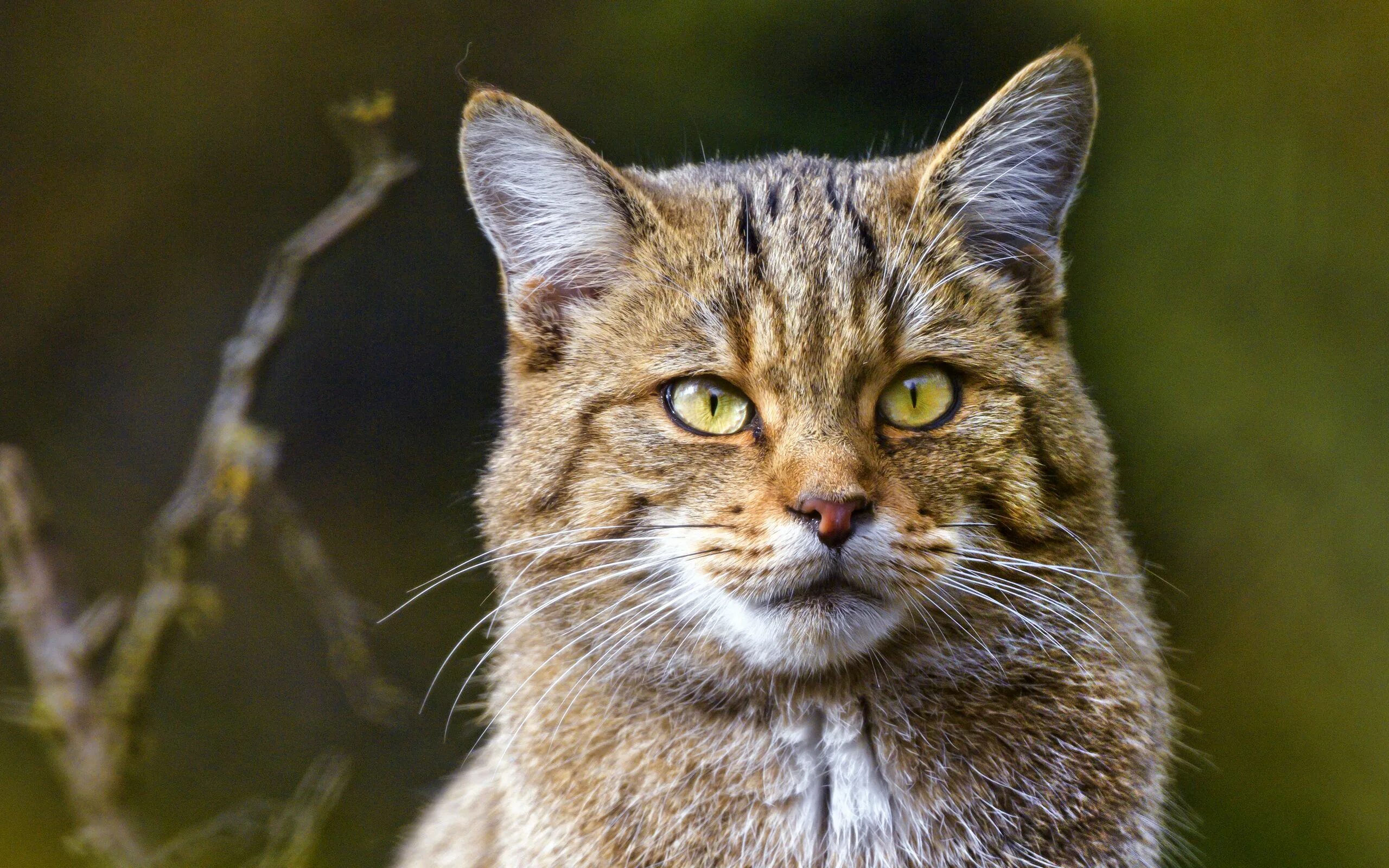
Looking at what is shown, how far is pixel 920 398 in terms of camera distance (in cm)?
134

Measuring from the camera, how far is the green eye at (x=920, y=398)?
1.33 m

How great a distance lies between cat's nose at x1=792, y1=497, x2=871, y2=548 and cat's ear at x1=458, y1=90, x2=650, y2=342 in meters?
0.45

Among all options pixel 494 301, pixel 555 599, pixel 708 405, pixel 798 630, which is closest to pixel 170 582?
pixel 494 301

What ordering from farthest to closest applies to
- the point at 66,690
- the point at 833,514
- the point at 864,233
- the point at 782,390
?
1. the point at 66,690
2. the point at 864,233
3. the point at 782,390
4. the point at 833,514

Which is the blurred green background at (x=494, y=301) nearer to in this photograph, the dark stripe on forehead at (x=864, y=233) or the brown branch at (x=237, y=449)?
the brown branch at (x=237, y=449)

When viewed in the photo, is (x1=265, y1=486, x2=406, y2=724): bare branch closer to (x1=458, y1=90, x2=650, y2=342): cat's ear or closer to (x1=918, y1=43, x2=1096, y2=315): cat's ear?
(x1=458, y1=90, x2=650, y2=342): cat's ear

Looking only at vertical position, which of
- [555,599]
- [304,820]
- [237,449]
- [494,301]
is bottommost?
[304,820]

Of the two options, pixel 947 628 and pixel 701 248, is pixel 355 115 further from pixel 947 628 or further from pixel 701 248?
pixel 947 628

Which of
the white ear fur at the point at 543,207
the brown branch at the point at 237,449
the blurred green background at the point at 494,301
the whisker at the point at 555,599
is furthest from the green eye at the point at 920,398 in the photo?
the brown branch at the point at 237,449

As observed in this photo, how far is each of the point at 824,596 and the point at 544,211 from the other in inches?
23.3

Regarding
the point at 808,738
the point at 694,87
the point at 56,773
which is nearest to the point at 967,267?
the point at 808,738

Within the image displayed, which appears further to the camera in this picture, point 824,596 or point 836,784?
point 836,784

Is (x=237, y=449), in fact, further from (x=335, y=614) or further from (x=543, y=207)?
(x=543, y=207)

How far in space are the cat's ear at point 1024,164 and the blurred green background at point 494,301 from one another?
59cm
